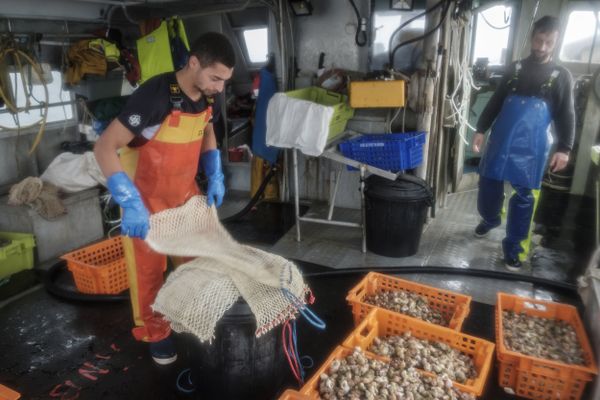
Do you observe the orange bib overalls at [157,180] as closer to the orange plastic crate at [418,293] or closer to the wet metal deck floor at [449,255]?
the orange plastic crate at [418,293]

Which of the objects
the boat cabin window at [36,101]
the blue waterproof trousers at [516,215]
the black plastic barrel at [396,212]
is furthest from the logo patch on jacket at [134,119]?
the blue waterproof trousers at [516,215]

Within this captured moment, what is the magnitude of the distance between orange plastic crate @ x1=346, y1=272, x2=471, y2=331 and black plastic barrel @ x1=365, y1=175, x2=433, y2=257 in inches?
36.5

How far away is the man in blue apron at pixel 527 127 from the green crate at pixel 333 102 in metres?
1.26

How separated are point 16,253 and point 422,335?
3.09 meters

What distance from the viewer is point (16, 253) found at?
3.41 meters

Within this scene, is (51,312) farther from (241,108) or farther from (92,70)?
(241,108)

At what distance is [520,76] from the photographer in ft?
10.9

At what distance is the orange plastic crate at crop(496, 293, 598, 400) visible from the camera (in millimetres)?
2049

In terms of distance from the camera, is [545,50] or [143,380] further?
[545,50]

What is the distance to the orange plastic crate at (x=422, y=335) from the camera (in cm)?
202

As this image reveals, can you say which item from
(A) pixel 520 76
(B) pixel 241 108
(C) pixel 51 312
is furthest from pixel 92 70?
(A) pixel 520 76

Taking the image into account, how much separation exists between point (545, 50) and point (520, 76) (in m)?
0.24

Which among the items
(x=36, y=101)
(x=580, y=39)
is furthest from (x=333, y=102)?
(x=580, y=39)

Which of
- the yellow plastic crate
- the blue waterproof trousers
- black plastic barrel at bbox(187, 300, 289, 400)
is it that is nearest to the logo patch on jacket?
black plastic barrel at bbox(187, 300, 289, 400)
